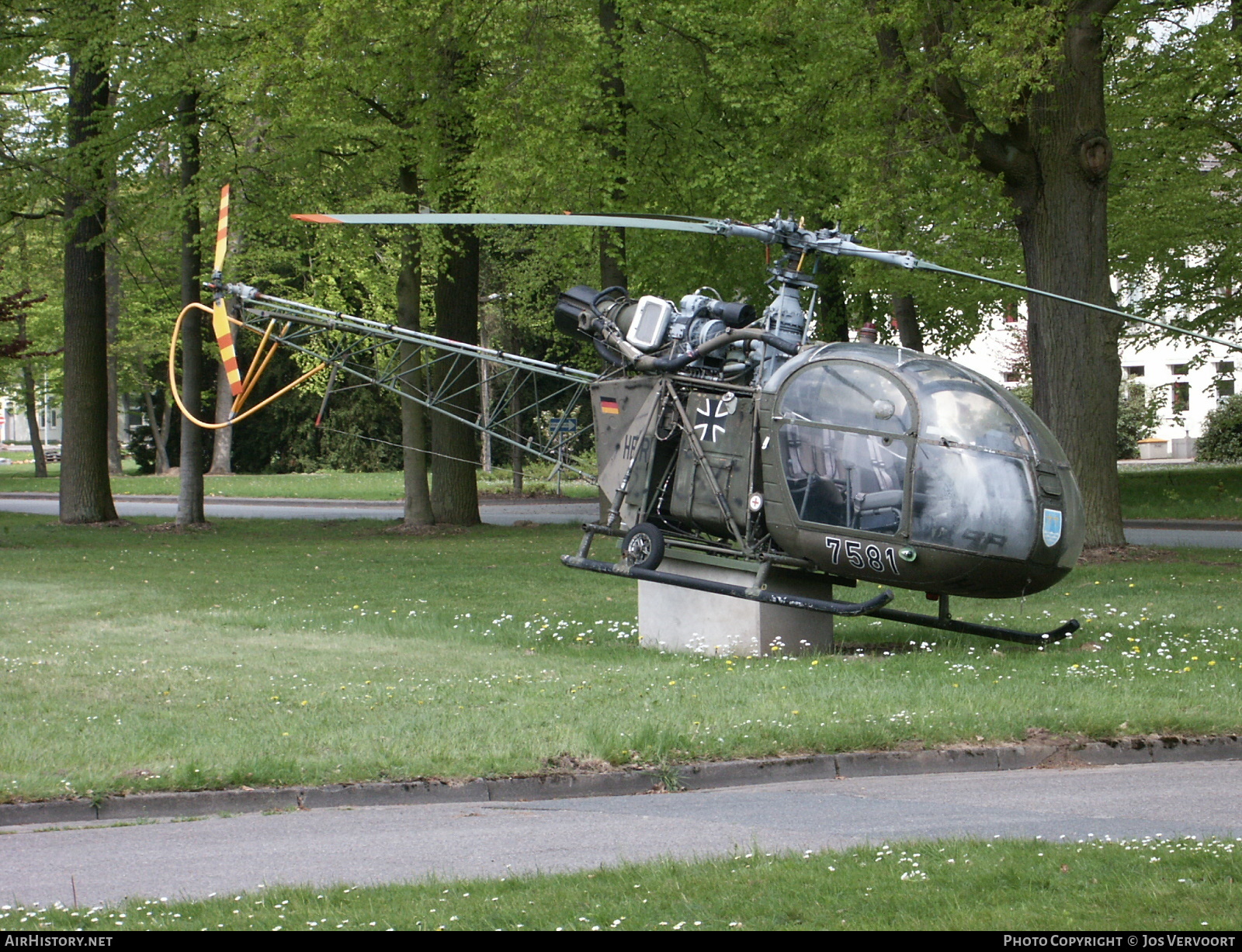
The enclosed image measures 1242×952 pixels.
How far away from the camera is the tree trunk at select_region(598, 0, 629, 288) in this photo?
76.1 ft

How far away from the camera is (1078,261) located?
1927cm

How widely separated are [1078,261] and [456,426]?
41.5 ft

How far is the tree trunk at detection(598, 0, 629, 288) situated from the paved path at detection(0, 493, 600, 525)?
299 inches

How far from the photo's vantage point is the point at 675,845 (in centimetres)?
675

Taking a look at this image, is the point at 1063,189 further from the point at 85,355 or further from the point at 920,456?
the point at 85,355

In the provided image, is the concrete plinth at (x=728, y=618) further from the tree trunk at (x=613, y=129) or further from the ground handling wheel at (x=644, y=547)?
the tree trunk at (x=613, y=129)

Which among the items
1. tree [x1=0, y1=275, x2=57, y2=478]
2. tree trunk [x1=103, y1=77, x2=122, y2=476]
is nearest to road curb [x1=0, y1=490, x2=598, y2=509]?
tree trunk [x1=103, y1=77, x2=122, y2=476]

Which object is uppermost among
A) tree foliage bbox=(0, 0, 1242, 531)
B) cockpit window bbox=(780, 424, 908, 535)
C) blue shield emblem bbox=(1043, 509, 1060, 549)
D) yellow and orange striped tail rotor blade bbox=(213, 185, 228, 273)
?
tree foliage bbox=(0, 0, 1242, 531)

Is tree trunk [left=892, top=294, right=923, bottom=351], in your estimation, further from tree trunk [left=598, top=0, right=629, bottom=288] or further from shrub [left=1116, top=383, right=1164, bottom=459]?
shrub [left=1116, top=383, right=1164, bottom=459]

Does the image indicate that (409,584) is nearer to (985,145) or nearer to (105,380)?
(985,145)

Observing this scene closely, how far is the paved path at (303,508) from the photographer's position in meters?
33.5

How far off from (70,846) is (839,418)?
6.85m

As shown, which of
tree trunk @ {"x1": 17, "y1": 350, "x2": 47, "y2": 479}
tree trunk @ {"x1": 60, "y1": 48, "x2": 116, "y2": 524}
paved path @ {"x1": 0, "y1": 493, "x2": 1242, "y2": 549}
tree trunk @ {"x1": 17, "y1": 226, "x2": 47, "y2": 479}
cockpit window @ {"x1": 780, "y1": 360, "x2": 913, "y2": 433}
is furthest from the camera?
tree trunk @ {"x1": 17, "y1": 350, "x2": 47, "y2": 479}

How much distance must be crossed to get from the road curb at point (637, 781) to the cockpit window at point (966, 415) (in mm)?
2804
